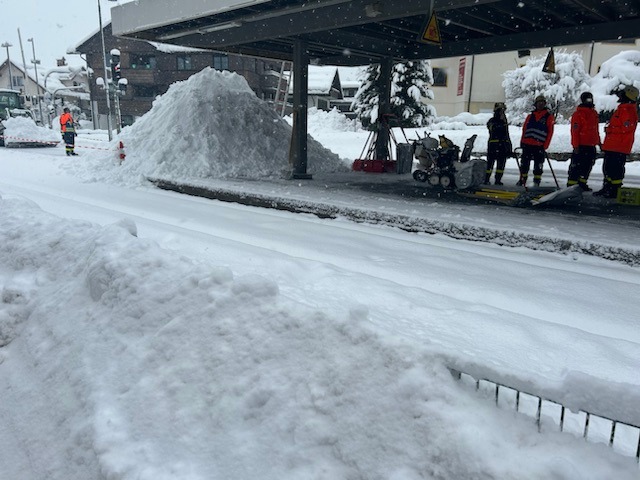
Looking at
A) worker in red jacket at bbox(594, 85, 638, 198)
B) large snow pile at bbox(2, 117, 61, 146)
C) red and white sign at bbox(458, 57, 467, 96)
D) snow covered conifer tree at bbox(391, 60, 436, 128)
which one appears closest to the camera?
worker in red jacket at bbox(594, 85, 638, 198)

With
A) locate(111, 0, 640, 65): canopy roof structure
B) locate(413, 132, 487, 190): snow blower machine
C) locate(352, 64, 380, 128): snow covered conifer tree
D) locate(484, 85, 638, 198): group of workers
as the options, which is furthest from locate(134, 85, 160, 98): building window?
locate(484, 85, 638, 198): group of workers

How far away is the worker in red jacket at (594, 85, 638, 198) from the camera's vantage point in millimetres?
7131

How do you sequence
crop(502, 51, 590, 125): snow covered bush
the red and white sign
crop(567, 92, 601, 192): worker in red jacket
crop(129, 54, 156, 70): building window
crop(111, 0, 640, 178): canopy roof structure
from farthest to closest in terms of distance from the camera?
crop(129, 54, 156, 70): building window < the red and white sign < crop(502, 51, 590, 125): snow covered bush < crop(567, 92, 601, 192): worker in red jacket < crop(111, 0, 640, 178): canopy roof structure

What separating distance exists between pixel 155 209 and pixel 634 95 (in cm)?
782

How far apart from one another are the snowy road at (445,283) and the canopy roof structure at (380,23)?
3.79 m

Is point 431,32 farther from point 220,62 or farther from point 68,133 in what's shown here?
point 220,62

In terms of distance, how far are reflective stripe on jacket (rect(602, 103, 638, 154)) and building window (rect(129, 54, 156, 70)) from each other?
4398 centimetres

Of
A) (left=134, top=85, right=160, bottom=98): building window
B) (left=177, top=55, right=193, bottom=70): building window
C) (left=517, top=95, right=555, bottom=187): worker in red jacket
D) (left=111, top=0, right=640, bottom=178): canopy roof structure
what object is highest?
(left=177, top=55, right=193, bottom=70): building window

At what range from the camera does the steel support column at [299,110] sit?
9953mm

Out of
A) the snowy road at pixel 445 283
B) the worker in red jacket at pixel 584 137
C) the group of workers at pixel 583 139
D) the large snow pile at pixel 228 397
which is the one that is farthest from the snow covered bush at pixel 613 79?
the large snow pile at pixel 228 397

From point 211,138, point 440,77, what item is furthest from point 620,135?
point 440,77

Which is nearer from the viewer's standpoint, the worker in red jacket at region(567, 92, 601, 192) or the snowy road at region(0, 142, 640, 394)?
the snowy road at region(0, 142, 640, 394)

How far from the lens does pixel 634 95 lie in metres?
6.88

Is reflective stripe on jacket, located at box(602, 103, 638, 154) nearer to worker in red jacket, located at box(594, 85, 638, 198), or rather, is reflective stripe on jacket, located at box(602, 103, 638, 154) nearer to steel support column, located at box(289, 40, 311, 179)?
worker in red jacket, located at box(594, 85, 638, 198)
